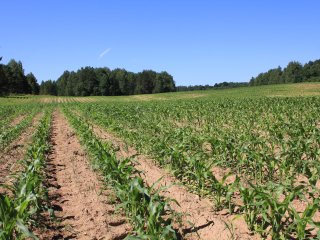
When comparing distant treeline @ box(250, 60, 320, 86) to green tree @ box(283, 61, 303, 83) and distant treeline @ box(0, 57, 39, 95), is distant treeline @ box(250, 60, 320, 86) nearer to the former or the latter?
green tree @ box(283, 61, 303, 83)

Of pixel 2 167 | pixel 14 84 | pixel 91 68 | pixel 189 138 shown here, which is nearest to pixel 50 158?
pixel 2 167

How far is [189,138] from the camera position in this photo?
28.1ft

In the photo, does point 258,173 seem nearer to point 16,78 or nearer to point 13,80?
point 13,80

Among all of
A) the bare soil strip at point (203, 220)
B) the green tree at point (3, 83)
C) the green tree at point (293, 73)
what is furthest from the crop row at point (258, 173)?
the green tree at point (293, 73)

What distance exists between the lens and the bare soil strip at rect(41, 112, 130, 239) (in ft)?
14.7

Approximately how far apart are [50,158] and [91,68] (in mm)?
104621

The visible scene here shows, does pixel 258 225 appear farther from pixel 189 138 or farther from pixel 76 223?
pixel 189 138

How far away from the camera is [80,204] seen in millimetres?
5531

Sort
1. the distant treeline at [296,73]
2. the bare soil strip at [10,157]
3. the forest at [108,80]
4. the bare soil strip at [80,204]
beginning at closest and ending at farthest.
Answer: the bare soil strip at [80,204], the bare soil strip at [10,157], the forest at [108,80], the distant treeline at [296,73]

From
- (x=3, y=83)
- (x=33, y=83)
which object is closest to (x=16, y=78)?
(x=3, y=83)

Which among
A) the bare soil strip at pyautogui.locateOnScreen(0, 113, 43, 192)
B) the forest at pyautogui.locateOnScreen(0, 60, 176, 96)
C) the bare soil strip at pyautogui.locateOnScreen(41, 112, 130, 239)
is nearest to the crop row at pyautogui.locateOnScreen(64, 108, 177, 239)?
the bare soil strip at pyautogui.locateOnScreen(41, 112, 130, 239)

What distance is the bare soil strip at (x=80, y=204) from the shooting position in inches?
176

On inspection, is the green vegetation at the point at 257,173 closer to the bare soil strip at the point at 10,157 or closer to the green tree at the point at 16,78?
the bare soil strip at the point at 10,157

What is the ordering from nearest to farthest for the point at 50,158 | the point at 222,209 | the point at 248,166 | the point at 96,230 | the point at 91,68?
the point at 96,230 < the point at 222,209 < the point at 248,166 < the point at 50,158 < the point at 91,68
